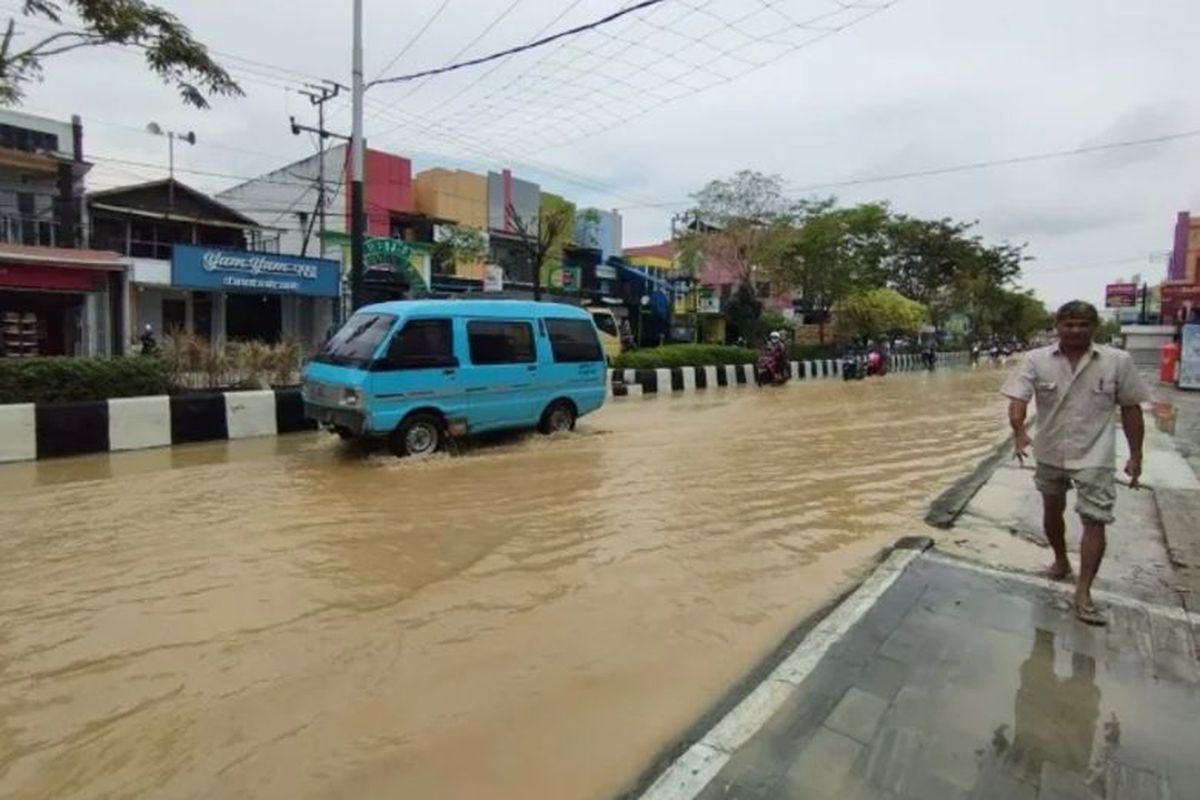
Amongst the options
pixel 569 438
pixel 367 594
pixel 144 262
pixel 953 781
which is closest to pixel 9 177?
pixel 144 262

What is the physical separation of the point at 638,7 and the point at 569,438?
5.31 meters

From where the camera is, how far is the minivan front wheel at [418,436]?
8.73m

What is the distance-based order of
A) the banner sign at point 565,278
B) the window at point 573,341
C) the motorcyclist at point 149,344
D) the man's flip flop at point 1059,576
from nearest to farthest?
1. the man's flip flop at point 1059,576
2. the window at point 573,341
3. the motorcyclist at point 149,344
4. the banner sign at point 565,278

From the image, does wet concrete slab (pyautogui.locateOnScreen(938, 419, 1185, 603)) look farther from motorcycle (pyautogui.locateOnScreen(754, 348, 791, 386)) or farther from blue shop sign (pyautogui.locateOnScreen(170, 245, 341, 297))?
blue shop sign (pyautogui.locateOnScreen(170, 245, 341, 297))

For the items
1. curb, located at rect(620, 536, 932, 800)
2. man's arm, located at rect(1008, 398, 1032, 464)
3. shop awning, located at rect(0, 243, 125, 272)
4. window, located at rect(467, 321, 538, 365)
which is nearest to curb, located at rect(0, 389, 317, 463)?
window, located at rect(467, 321, 538, 365)

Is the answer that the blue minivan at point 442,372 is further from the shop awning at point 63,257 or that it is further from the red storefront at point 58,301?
the red storefront at point 58,301

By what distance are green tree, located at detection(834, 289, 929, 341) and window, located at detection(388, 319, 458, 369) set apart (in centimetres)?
3155

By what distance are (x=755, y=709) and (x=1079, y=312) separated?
115 inches

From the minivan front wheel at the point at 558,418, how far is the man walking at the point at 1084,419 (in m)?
6.70

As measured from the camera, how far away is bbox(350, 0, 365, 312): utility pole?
13016mm

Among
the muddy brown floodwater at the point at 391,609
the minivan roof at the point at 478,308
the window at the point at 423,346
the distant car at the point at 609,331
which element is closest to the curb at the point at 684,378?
the distant car at the point at 609,331

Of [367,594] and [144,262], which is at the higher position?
[144,262]

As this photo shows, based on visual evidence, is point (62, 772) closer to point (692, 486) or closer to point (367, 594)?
point (367, 594)

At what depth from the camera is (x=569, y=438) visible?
10695mm
